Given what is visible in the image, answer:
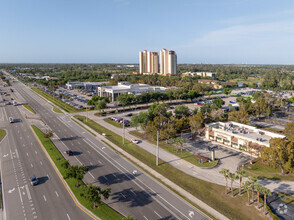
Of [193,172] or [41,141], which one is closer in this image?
Answer: [193,172]

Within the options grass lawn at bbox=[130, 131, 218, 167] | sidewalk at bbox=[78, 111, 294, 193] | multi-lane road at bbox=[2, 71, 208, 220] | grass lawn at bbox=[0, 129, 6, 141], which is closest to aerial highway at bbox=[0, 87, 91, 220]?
multi-lane road at bbox=[2, 71, 208, 220]

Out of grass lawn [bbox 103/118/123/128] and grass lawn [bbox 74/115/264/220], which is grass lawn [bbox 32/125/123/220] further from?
grass lawn [bbox 103/118/123/128]

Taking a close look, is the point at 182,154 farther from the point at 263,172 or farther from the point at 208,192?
the point at 263,172

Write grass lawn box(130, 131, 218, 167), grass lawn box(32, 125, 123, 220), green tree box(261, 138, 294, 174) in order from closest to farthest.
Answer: grass lawn box(32, 125, 123, 220), green tree box(261, 138, 294, 174), grass lawn box(130, 131, 218, 167)

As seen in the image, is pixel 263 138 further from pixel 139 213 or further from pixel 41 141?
pixel 41 141

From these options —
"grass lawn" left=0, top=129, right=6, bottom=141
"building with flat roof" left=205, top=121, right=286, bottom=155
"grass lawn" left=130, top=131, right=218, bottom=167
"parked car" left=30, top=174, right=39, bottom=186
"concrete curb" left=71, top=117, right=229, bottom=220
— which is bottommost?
"concrete curb" left=71, top=117, right=229, bottom=220

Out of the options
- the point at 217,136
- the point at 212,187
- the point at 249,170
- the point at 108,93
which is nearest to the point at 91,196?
the point at 212,187

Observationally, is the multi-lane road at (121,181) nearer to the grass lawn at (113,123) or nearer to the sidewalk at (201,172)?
the sidewalk at (201,172)
